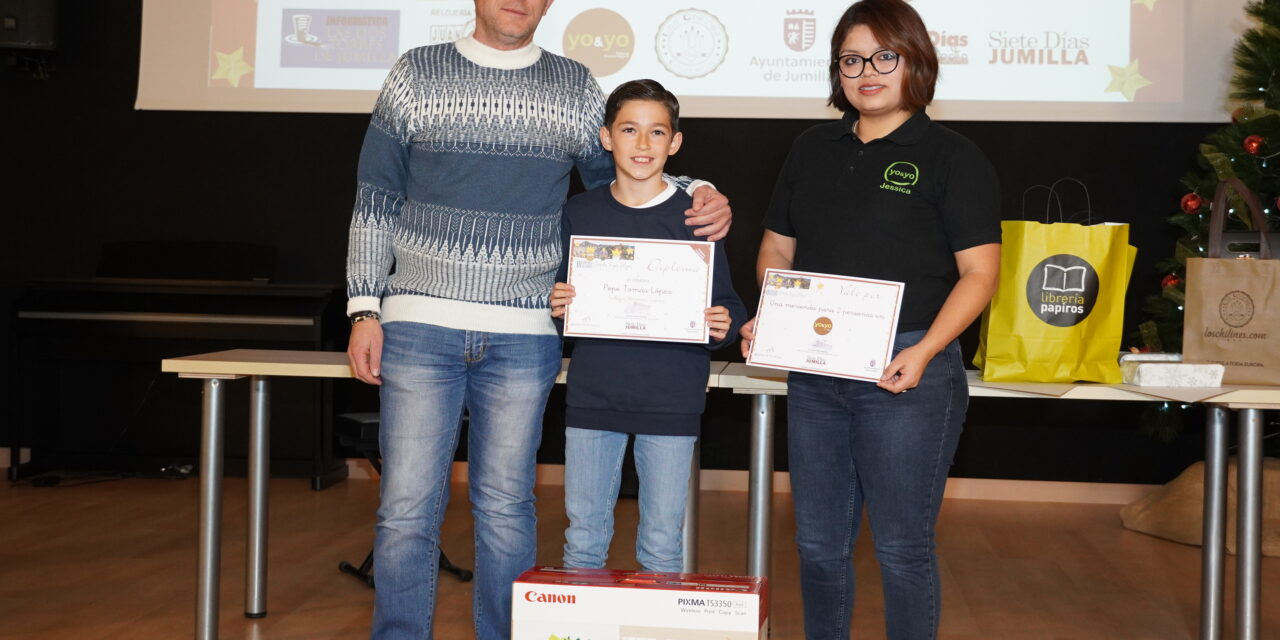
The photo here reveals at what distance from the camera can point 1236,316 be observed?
8.05ft

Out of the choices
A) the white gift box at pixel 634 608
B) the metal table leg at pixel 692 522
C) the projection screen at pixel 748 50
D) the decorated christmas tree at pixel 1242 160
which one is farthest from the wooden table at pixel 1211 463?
the projection screen at pixel 748 50

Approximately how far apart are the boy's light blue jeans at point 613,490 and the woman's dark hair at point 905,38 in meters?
0.75

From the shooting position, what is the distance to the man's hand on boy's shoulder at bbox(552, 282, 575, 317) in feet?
6.93

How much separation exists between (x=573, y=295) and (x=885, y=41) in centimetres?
73

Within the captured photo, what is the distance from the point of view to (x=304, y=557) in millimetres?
3689

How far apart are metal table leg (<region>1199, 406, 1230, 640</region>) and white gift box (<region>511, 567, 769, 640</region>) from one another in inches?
50.4

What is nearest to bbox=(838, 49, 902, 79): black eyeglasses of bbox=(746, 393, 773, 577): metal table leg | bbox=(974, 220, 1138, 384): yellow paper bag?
bbox=(974, 220, 1138, 384): yellow paper bag

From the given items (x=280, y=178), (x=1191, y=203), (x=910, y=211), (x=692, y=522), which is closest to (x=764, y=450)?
(x=692, y=522)

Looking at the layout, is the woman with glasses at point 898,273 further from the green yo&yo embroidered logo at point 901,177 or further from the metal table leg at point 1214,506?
the metal table leg at point 1214,506

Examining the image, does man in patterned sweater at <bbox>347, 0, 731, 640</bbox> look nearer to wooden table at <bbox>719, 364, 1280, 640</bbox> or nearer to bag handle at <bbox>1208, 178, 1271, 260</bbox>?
wooden table at <bbox>719, 364, 1280, 640</bbox>

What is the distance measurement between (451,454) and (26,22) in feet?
13.2

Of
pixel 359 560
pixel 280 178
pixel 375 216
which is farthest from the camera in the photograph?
pixel 280 178

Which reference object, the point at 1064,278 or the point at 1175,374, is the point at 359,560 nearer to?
the point at 1064,278

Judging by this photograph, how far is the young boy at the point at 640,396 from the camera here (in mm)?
2096
